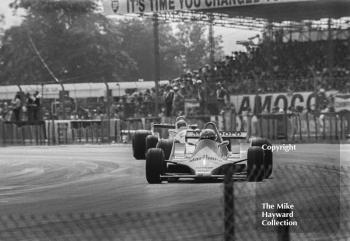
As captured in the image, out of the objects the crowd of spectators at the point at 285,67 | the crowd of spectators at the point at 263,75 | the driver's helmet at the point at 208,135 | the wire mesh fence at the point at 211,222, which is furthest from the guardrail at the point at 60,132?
the wire mesh fence at the point at 211,222

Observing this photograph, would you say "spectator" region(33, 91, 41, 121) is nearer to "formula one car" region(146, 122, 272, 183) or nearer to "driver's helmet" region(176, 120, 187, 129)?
"driver's helmet" region(176, 120, 187, 129)

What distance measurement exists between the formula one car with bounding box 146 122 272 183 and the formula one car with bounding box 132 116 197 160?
10.5 inches

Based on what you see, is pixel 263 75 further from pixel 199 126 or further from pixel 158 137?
pixel 158 137

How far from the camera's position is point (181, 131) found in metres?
15.4

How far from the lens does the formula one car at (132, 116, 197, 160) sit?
1468 centimetres

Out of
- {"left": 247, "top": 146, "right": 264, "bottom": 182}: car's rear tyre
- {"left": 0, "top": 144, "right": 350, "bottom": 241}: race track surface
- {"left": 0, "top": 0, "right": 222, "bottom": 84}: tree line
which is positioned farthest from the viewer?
{"left": 0, "top": 0, "right": 222, "bottom": 84}: tree line

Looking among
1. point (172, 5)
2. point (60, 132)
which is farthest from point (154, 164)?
point (172, 5)

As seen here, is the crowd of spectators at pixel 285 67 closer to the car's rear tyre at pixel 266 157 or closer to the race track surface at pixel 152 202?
the race track surface at pixel 152 202

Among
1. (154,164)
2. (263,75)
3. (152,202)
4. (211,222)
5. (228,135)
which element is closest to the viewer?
(211,222)

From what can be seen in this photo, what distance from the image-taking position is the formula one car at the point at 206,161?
12.8 m

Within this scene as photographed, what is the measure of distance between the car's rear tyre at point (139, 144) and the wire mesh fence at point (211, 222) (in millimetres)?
6342

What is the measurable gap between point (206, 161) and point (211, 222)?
4.20 meters

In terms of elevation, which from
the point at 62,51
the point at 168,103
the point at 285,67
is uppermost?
the point at 62,51

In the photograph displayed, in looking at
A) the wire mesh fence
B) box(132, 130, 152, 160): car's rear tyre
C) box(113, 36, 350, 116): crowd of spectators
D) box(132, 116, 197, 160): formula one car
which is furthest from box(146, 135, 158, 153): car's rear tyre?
box(113, 36, 350, 116): crowd of spectators
